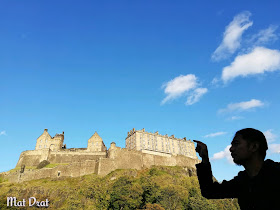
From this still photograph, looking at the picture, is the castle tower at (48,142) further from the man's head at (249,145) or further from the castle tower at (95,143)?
the man's head at (249,145)

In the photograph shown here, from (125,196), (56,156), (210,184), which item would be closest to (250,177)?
(210,184)

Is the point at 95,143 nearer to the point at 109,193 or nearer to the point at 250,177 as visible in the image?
the point at 109,193

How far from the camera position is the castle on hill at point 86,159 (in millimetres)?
53781

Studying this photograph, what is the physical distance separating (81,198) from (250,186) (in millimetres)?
48747

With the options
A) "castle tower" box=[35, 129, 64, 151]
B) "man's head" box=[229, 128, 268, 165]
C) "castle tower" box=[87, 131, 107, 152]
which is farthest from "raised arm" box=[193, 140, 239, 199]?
"castle tower" box=[35, 129, 64, 151]

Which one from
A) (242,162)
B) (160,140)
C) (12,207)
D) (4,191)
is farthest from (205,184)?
(160,140)

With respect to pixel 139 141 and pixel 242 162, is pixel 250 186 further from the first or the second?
pixel 139 141

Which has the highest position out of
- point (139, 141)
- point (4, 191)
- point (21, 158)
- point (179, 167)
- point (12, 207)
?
point (139, 141)

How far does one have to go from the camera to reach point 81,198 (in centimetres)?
4484

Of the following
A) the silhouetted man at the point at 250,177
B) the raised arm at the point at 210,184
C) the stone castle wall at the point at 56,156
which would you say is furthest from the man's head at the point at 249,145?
the stone castle wall at the point at 56,156

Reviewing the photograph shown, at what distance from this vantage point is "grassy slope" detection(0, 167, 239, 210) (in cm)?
4075

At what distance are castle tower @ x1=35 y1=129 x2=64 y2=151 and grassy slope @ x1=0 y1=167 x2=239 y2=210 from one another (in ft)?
41.5

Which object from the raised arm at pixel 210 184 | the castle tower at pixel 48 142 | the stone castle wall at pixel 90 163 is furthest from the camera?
the castle tower at pixel 48 142

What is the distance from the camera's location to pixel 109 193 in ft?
147
